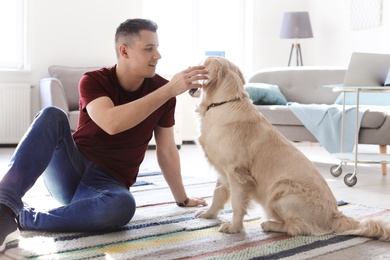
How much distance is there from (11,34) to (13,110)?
84cm

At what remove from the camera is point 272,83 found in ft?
18.4

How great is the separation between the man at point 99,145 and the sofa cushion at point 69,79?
3.31 m

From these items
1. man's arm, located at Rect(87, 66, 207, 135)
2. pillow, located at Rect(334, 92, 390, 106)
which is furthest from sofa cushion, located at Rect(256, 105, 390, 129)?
man's arm, located at Rect(87, 66, 207, 135)

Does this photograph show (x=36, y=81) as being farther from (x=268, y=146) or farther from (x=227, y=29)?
Answer: (x=268, y=146)

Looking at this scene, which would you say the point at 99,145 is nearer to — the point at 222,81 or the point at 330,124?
the point at 222,81

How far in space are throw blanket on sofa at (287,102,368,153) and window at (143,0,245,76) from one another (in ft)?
7.70

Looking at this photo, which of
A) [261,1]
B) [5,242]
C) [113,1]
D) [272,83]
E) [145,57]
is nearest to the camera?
[5,242]

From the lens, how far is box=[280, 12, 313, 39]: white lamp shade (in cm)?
693

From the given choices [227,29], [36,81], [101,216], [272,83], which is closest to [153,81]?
[101,216]

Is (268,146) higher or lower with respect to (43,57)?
lower

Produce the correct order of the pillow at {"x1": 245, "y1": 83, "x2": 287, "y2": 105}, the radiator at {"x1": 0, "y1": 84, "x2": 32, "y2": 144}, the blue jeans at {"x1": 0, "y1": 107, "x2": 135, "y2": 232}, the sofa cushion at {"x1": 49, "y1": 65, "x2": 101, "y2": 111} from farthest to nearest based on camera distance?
the radiator at {"x1": 0, "y1": 84, "x2": 32, "y2": 144} < the sofa cushion at {"x1": 49, "y1": 65, "x2": 101, "y2": 111} < the pillow at {"x1": 245, "y1": 83, "x2": 287, "y2": 105} < the blue jeans at {"x1": 0, "y1": 107, "x2": 135, "y2": 232}

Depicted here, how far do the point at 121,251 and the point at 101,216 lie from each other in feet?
0.66

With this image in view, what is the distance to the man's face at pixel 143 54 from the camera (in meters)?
2.15

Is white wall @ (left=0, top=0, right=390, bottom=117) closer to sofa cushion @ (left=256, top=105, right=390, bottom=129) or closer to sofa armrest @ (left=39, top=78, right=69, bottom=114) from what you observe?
sofa armrest @ (left=39, top=78, right=69, bottom=114)
